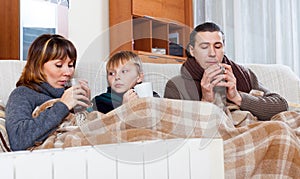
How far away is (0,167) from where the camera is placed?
2.28ft

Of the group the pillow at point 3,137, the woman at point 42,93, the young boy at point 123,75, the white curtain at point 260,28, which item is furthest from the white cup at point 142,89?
the white curtain at point 260,28

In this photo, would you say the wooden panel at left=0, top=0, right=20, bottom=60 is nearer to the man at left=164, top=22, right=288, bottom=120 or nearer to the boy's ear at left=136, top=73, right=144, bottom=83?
the man at left=164, top=22, right=288, bottom=120

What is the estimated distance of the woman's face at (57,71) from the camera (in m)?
1.32

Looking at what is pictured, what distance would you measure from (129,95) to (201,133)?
0.60 feet

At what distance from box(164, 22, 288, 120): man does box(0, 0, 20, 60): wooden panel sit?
139 cm

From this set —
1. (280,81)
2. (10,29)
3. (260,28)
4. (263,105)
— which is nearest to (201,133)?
(263,105)

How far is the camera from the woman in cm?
107

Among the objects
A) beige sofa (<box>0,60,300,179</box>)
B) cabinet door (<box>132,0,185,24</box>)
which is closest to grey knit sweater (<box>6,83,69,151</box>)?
beige sofa (<box>0,60,300,179</box>)

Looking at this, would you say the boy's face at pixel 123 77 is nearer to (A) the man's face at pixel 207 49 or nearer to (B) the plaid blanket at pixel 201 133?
(B) the plaid blanket at pixel 201 133

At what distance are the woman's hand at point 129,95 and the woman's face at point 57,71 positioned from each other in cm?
43

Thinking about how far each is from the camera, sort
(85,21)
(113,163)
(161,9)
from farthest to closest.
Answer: (161,9)
(85,21)
(113,163)

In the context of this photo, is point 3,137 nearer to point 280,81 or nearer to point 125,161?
point 125,161

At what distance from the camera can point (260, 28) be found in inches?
126

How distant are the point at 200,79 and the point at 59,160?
715mm
